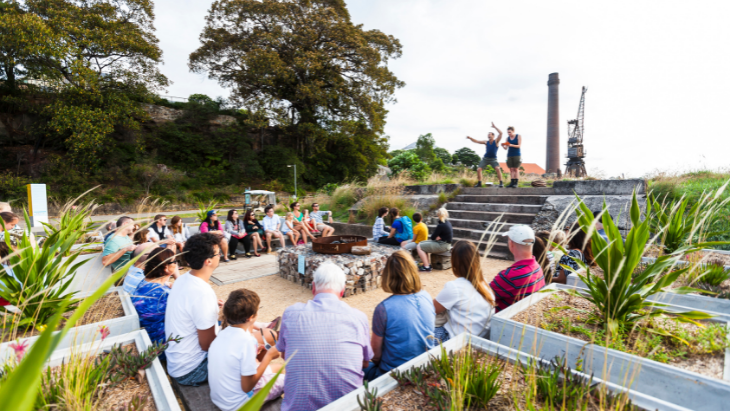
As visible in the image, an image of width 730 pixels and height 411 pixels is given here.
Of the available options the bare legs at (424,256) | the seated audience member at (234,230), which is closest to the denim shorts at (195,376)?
the bare legs at (424,256)

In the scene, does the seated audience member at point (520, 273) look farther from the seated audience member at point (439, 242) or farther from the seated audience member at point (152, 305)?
the seated audience member at point (439, 242)

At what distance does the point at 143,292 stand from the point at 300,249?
3035 mm

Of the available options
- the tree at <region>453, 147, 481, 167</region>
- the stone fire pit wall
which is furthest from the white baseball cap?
the tree at <region>453, 147, 481, 167</region>

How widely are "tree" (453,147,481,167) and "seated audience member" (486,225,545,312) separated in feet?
152

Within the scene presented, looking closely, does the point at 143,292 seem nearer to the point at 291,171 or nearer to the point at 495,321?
the point at 495,321

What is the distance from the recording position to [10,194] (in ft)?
47.7

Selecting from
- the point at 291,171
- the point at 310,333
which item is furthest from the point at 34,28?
the point at 310,333

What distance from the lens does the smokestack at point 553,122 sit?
2192cm

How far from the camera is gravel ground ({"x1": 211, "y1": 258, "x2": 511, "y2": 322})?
14.3 ft

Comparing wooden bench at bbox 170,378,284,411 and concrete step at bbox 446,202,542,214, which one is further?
concrete step at bbox 446,202,542,214

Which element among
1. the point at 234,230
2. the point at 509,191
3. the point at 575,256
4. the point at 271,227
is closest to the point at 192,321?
Answer: the point at 575,256

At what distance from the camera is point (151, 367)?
6.28ft

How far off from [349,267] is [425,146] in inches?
1659

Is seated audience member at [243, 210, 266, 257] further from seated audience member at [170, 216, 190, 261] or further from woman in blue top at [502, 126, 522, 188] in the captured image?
woman in blue top at [502, 126, 522, 188]
